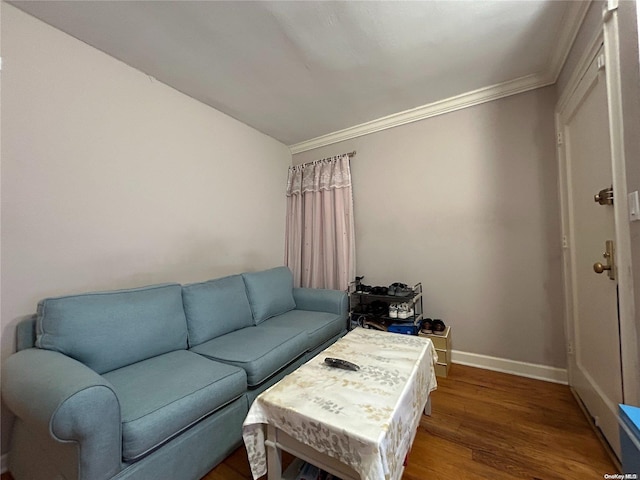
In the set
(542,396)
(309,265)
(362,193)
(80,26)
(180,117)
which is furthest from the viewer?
(309,265)

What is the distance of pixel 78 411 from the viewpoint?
2.75ft

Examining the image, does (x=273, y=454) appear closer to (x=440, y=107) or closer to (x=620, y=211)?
(x=620, y=211)

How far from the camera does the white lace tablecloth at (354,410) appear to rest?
819mm

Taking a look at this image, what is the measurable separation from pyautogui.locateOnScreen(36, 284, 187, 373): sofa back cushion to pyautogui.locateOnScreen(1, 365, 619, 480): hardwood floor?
76 centimetres

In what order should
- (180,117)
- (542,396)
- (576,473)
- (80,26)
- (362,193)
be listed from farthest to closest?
(362,193), (180,117), (542,396), (80,26), (576,473)

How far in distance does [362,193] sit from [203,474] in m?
2.59

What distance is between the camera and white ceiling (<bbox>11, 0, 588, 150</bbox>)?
1.44 m

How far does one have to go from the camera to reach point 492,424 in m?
1.53

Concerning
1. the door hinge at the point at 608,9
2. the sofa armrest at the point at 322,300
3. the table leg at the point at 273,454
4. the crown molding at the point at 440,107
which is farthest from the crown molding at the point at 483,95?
the table leg at the point at 273,454

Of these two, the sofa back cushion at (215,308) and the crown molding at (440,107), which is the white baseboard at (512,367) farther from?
the crown molding at (440,107)

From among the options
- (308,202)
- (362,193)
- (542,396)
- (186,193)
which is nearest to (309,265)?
(308,202)

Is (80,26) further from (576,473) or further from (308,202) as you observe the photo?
(576,473)

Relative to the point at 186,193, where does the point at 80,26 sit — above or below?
above

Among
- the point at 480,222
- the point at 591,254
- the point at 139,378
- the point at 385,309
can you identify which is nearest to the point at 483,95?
the point at 480,222
